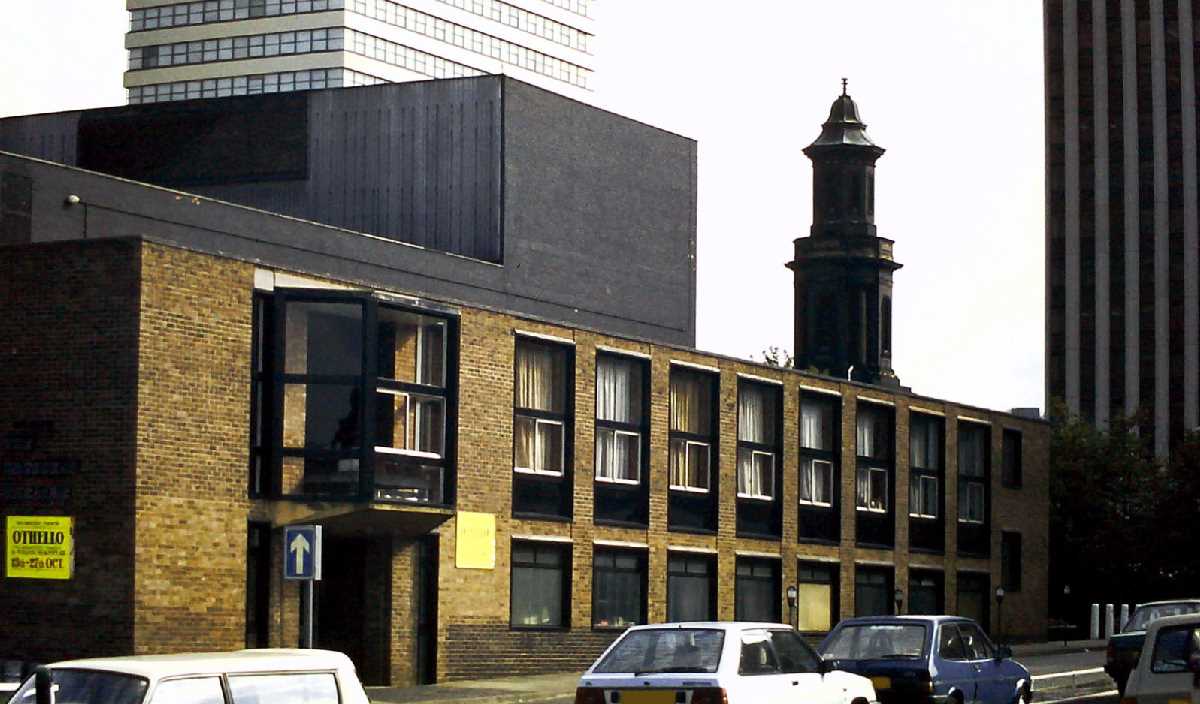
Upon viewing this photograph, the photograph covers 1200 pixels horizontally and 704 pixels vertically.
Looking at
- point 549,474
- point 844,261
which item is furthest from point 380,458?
point 844,261

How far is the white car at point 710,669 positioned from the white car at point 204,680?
4.45 metres

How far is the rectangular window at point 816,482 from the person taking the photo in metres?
46.9

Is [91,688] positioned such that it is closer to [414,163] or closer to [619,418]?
[619,418]

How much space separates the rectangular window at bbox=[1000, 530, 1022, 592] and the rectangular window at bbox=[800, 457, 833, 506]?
10083 millimetres

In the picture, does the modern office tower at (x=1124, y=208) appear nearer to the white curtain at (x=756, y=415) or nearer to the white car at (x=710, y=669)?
the white curtain at (x=756, y=415)

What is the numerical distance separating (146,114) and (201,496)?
76.1 feet

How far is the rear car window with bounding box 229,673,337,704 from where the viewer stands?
46.3ft

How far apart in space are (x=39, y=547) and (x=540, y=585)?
35.3ft

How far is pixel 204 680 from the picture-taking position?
13.8 metres

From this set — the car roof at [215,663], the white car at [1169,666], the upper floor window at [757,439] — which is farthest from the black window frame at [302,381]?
the car roof at [215,663]

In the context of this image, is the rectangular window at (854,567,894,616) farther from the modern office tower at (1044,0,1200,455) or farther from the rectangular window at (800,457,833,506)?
the modern office tower at (1044,0,1200,455)

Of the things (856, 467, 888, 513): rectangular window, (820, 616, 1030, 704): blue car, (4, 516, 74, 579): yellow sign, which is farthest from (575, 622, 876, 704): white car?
(856, 467, 888, 513): rectangular window

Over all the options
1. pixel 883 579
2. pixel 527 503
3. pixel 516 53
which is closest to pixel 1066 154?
pixel 516 53

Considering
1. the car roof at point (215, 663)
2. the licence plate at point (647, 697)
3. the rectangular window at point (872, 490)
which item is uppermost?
the rectangular window at point (872, 490)
